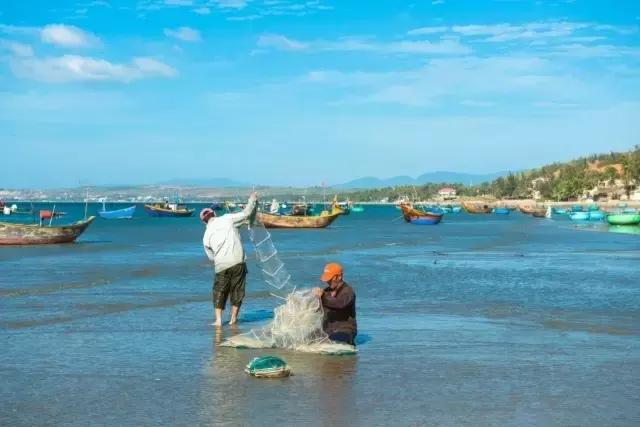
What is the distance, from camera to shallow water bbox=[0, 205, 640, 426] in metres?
7.29

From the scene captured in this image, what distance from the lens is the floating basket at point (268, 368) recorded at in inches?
334

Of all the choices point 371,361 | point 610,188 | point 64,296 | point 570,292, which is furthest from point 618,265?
point 610,188

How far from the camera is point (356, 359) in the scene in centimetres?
962

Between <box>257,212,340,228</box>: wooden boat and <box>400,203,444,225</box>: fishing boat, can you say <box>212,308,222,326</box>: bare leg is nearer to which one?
<box>257,212,340,228</box>: wooden boat

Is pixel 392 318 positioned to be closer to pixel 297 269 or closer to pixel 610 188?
pixel 297 269

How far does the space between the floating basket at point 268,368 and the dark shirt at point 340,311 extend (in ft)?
5.44

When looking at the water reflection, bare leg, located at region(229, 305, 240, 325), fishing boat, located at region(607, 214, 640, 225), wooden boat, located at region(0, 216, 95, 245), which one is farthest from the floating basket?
fishing boat, located at region(607, 214, 640, 225)

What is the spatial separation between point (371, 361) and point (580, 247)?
2926 centimetres

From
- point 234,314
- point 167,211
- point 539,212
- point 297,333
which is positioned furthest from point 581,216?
point 297,333

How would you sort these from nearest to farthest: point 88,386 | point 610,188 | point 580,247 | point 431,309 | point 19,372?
1. point 88,386
2. point 19,372
3. point 431,309
4. point 580,247
5. point 610,188

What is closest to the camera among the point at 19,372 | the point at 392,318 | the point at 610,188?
the point at 19,372

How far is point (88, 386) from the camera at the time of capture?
8195mm

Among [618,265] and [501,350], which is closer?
[501,350]

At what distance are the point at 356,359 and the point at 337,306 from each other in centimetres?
74
